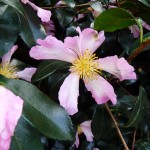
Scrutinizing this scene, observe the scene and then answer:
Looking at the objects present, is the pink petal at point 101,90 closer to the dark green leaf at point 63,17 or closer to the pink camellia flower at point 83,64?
the pink camellia flower at point 83,64

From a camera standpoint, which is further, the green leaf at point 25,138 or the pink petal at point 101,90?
the pink petal at point 101,90

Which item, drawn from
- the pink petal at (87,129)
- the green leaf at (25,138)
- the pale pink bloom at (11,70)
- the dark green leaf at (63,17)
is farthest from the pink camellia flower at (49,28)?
the green leaf at (25,138)

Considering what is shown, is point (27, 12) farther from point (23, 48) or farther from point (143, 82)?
point (143, 82)

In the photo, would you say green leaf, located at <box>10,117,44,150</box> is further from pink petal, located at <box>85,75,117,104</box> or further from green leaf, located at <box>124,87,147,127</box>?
green leaf, located at <box>124,87,147,127</box>

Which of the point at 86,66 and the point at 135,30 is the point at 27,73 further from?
the point at 135,30

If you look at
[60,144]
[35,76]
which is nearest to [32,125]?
[35,76]

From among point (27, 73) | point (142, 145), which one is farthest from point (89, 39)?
point (142, 145)

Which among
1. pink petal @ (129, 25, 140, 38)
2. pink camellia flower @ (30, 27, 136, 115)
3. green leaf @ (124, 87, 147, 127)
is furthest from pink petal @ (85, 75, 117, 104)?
pink petal @ (129, 25, 140, 38)
